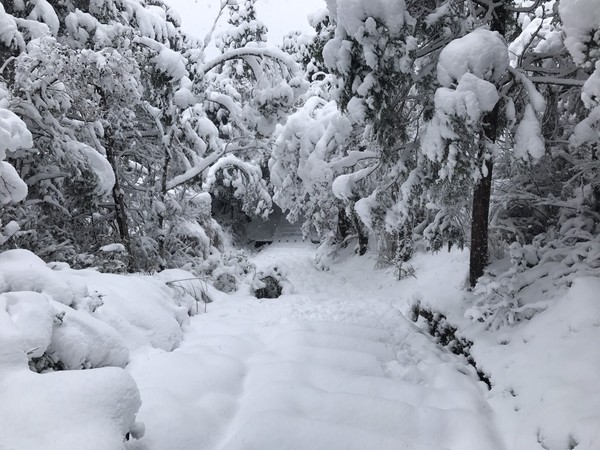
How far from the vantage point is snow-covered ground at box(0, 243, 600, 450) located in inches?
98.1

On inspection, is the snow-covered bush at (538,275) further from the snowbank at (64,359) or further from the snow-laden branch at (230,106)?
the snow-laden branch at (230,106)

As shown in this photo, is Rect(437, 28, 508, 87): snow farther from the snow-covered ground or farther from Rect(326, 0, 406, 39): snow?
the snow-covered ground

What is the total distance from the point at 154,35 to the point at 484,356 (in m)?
8.48

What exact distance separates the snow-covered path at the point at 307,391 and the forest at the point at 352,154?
0.63 ft

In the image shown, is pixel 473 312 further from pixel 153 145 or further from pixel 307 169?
pixel 153 145

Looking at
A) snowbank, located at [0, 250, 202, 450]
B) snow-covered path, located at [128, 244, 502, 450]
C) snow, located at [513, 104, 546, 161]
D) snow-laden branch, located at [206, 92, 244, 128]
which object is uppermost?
snow, located at [513, 104, 546, 161]

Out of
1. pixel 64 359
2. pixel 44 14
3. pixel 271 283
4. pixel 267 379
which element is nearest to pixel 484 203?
pixel 267 379

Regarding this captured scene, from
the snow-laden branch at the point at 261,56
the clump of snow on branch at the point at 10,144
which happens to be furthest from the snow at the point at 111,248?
the snow-laden branch at the point at 261,56

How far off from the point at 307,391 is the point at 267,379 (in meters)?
0.44

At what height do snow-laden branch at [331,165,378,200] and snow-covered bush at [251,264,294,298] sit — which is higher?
snow-laden branch at [331,165,378,200]

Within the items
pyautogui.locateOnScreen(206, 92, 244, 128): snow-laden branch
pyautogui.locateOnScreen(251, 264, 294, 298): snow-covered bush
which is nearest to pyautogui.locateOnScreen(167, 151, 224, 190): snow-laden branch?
pyautogui.locateOnScreen(206, 92, 244, 128): snow-laden branch

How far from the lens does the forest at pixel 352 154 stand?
390cm

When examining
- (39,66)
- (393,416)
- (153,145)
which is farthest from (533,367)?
(153,145)

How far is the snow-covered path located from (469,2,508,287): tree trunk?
4.86 feet
